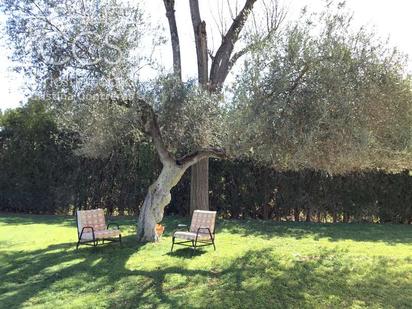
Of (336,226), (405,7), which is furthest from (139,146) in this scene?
(405,7)

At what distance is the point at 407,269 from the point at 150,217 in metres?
5.14

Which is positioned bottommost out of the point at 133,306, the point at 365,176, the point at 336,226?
the point at 133,306

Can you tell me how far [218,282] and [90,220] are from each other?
366cm

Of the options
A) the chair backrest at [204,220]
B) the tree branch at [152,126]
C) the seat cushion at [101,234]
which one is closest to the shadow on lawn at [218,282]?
the seat cushion at [101,234]

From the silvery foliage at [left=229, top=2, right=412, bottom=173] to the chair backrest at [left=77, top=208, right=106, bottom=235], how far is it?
4200 mm

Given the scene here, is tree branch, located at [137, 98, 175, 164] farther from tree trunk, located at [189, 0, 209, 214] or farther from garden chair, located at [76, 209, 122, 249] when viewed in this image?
tree trunk, located at [189, 0, 209, 214]

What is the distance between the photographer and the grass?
624cm

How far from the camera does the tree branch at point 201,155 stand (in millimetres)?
8531

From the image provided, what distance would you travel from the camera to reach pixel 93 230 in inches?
350

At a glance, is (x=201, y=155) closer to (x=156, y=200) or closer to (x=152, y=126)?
(x=152, y=126)

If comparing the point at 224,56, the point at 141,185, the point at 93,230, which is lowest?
the point at 93,230

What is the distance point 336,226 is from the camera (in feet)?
42.9

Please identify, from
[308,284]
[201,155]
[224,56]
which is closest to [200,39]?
[224,56]

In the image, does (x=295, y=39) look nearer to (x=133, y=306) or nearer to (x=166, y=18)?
(x=133, y=306)
